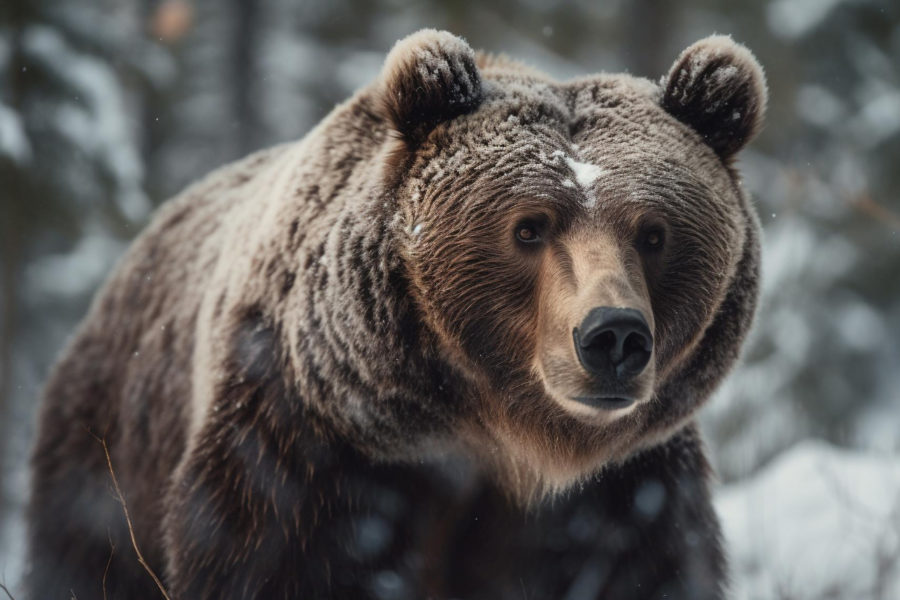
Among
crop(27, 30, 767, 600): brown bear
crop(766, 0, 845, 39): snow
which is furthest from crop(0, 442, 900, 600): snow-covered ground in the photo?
crop(766, 0, 845, 39): snow

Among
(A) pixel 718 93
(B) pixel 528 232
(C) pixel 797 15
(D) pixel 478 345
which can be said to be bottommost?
(D) pixel 478 345

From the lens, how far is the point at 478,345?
338cm

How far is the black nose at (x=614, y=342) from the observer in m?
2.80

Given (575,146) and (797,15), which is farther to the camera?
(797,15)

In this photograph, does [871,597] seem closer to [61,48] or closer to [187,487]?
[187,487]

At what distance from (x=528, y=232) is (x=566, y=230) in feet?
0.39

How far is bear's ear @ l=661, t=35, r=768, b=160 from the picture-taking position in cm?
352

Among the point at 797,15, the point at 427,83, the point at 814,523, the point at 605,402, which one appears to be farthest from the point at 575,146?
the point at 797,15

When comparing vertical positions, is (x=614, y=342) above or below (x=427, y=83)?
below

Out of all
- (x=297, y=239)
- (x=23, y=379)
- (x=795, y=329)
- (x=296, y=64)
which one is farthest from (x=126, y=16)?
(x=297, y=239)

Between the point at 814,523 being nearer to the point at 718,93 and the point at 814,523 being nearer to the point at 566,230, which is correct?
the point at 718,93

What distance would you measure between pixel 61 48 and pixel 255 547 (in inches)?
244

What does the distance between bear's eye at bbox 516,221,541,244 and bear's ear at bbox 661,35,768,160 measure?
74cm

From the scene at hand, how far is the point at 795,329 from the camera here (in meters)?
11.2
